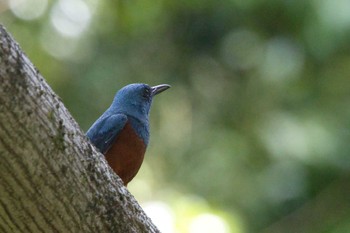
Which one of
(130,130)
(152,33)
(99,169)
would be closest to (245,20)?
(152,33)

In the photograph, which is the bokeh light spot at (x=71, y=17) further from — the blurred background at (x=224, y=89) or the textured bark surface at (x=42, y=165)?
the textured bark surface at (x=42, y=165)

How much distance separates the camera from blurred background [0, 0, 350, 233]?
7.87 metres

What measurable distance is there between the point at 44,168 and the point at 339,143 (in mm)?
4815

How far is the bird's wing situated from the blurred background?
7.35ft

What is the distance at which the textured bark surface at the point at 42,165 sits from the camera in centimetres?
323

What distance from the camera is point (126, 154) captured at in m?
5.23

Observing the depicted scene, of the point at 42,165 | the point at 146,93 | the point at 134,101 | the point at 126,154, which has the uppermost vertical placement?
the point at 146,93

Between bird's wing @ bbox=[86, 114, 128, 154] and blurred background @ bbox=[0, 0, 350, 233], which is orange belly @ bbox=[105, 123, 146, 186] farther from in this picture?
blurred background @ bbox=[0, 0, 350, 233]

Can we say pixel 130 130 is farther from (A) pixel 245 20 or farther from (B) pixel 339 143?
(A) pixel 245 20

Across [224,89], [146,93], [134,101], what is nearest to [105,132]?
[134,101]

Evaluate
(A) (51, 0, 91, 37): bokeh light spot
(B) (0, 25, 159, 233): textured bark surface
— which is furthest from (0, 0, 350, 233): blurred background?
(B) (0, 25, 159, 233): textured bark surface

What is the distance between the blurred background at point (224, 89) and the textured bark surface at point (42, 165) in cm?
391

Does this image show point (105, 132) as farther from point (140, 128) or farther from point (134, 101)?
point (134, 101)

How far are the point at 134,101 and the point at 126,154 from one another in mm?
600
